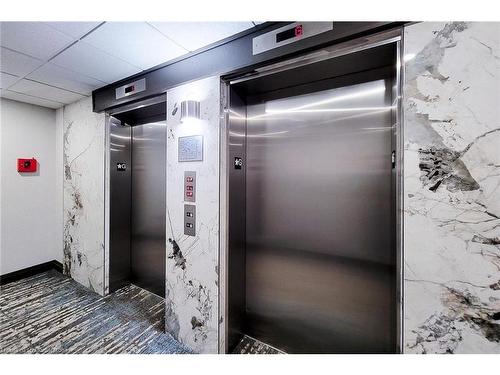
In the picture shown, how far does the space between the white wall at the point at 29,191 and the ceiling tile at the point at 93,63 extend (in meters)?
2.00

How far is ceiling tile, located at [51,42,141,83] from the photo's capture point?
1.95m

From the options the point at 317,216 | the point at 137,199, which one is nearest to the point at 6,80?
the point at 137,199

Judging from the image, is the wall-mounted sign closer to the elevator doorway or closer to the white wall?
the elevator doorway

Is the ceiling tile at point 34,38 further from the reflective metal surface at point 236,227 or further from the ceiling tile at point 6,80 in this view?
the reflective metal surface at point 236,227

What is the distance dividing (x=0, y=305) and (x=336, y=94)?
451 cm

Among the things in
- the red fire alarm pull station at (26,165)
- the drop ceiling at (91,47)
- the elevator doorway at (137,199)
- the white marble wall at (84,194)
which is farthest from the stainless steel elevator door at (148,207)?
the red fire alarm pull station at (26,165)

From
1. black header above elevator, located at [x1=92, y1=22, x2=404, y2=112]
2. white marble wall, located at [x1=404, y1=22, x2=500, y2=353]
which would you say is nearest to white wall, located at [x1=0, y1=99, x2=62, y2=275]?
black header above elevator, located at [x1=92, y1=22, x2=404, y2=112]

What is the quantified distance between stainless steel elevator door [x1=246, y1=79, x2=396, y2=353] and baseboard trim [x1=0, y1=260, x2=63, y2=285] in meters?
3.60

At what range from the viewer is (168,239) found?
2.19 m

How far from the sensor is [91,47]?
1.89m

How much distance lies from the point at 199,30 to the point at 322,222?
181 cm

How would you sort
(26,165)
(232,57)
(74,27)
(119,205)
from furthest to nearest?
1. (26,165)
2. (119,205)
3. (232,57)
4. (74,27)

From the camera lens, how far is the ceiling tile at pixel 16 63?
2.03m

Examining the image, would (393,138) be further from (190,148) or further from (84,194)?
(84,194)
